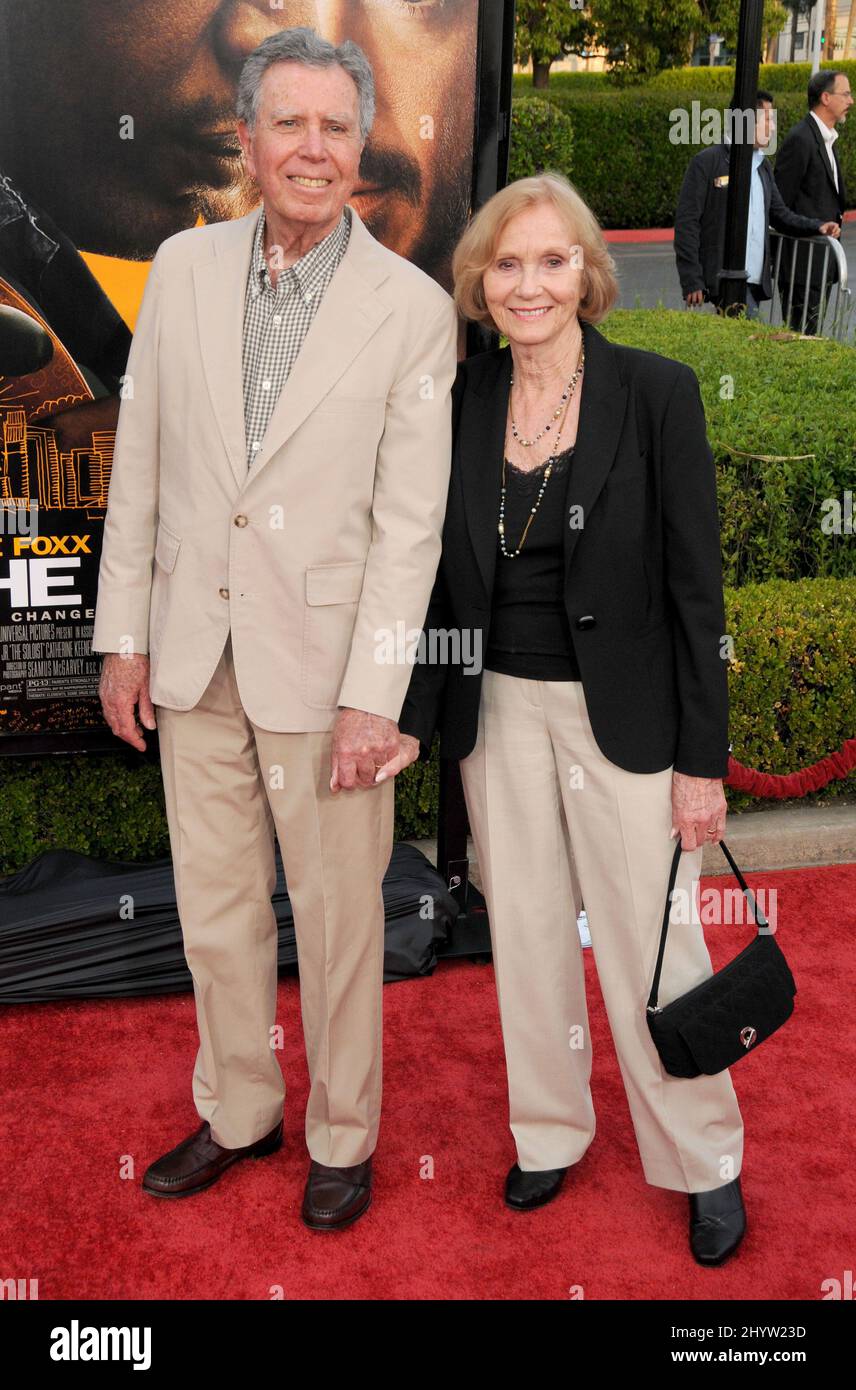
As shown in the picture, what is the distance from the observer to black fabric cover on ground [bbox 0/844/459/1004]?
3879mm

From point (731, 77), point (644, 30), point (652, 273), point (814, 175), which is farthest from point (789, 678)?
point (731, 77)

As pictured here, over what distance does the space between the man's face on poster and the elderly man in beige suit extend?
2.97 feet

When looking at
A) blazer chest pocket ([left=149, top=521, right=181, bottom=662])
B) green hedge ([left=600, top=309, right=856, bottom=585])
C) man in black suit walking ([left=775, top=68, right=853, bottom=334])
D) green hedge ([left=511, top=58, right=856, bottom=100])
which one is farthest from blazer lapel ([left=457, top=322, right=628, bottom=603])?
green hedge ([left=511, top=58, right=856, bottom=100])

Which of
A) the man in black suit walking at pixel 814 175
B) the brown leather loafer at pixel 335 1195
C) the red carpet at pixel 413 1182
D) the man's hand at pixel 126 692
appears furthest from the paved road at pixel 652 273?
the brown leather loafer at pixel 335 1195

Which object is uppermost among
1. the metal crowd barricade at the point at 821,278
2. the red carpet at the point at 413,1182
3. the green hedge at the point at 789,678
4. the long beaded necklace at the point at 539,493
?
the long beaded necklace at the point at 539,493

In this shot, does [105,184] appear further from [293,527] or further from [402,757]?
[402,757]

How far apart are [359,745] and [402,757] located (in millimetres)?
120

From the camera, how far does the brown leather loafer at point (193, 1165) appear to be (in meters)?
3.09

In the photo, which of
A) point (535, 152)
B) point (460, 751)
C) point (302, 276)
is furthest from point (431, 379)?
point (535, 152)

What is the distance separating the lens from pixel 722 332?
25.5 feet

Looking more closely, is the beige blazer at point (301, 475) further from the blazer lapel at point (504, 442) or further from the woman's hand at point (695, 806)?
the woman's hand at point (695, 806)

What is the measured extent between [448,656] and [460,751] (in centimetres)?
21

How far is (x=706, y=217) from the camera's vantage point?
31.1ft

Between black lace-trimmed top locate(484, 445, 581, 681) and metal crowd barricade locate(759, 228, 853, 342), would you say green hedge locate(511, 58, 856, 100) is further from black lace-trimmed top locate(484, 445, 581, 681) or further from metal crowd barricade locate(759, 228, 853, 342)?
black lace-trimmed top locate(484, 445, 581, 681)
